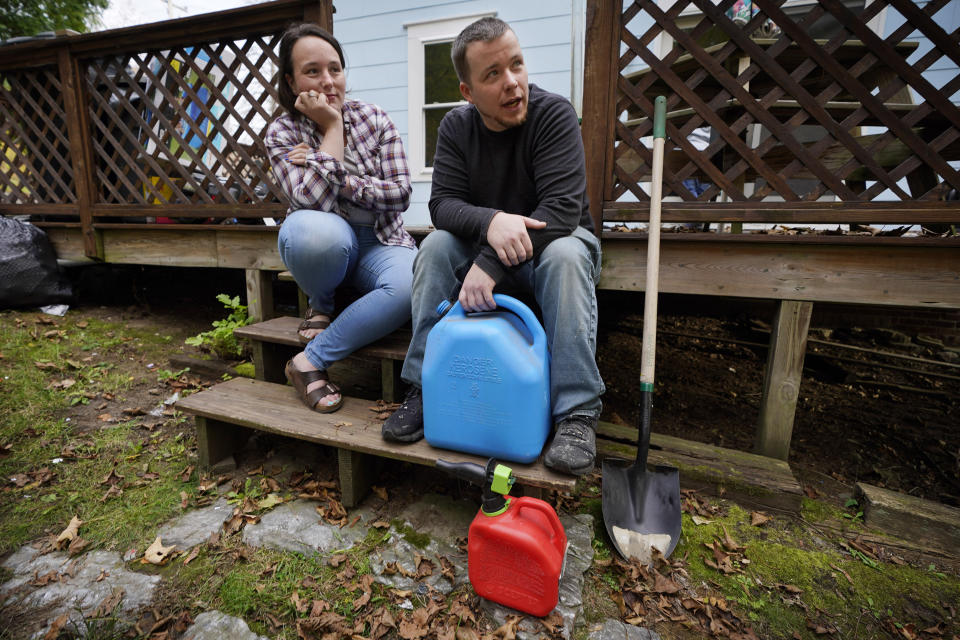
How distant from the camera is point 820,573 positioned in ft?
4.76

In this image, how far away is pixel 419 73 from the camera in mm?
4457

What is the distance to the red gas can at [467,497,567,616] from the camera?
1138 mm

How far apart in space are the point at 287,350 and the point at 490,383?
1.42 m

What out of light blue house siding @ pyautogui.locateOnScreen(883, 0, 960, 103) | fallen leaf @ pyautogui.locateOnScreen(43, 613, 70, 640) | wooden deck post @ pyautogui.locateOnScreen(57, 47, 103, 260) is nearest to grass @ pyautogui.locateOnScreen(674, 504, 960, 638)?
fallen leaf @ pyautogui.locateOnScreen(43, 613, 70, 640)

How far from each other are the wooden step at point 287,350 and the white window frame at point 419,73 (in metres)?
2.49

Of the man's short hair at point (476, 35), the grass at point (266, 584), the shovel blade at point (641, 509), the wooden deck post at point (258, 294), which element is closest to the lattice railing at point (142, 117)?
the wooden deck post at point (258, 294)

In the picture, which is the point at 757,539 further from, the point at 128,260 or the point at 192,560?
the point at 128,260

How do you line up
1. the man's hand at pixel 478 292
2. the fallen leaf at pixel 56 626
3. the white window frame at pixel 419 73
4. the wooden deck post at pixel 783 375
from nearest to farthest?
the fallen leaf at pixel 56 626
the man's hand at pixel 478 292
the wooden deck post at pixel 783 375
the white window frame at pixel 419 73

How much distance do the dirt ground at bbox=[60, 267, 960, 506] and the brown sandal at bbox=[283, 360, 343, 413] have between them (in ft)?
3.72

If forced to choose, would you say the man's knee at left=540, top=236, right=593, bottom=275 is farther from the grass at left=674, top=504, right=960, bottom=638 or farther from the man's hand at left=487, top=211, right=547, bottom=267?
the grass at left=674, top=504, right=960, bottom=638

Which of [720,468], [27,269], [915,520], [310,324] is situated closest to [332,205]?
[310,324]

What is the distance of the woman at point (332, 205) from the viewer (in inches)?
71.4

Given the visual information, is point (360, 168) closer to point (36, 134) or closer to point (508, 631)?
point (508, 631)

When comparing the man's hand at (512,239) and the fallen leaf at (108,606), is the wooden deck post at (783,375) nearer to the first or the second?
the man's hand at (512,239)
